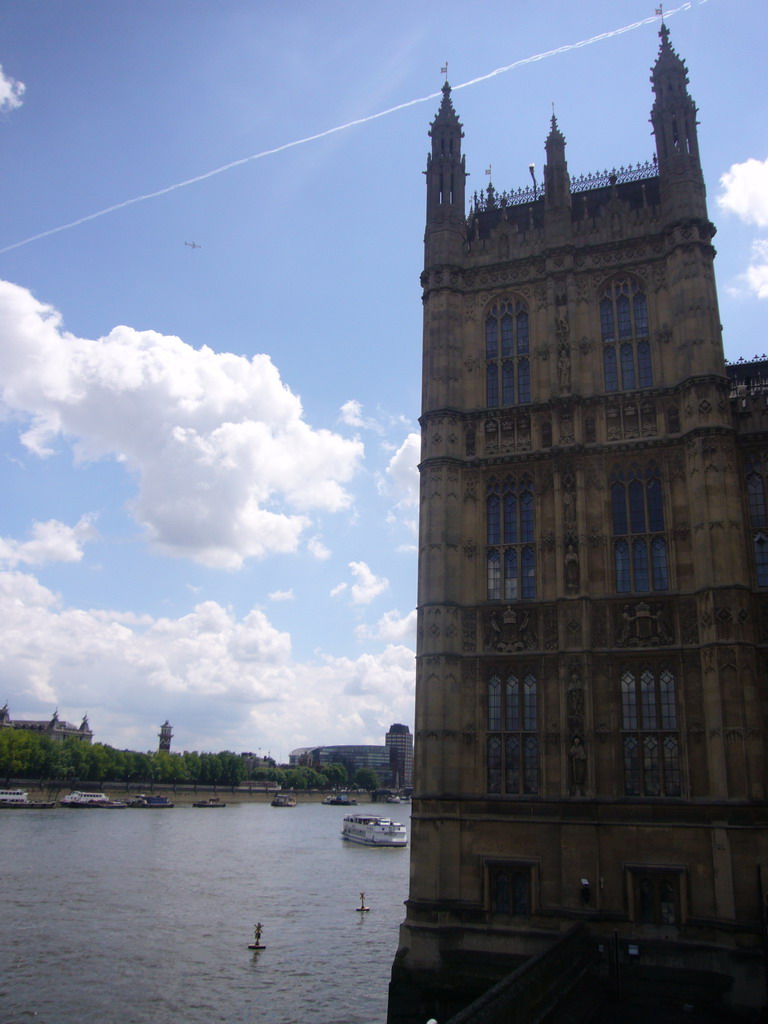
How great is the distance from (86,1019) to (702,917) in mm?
21362

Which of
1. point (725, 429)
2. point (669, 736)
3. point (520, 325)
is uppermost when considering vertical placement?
point (520, 325)

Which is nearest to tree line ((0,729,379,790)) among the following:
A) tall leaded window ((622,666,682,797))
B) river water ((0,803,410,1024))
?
river water ((0,803,410,1024))

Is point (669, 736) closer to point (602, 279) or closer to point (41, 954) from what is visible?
point (602, 279)

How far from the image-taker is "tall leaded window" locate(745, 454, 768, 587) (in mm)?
29469

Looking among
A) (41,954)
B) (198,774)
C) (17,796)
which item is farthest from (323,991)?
(198,774)

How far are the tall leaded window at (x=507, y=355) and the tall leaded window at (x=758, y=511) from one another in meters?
8.97

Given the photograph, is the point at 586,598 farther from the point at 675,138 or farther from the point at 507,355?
the point at 675,138

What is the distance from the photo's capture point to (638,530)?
102 feet

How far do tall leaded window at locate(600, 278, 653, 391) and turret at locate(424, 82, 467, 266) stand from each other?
7096mm

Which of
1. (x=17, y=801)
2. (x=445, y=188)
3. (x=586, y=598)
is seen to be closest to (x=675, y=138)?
(x=445, y=188)

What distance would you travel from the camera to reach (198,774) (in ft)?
654

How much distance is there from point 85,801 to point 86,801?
0.18 metres

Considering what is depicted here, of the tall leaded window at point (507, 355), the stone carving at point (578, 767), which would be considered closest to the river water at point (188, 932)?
the stone carving at point (578, 767)

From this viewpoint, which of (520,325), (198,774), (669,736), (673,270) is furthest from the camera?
(198,774)
